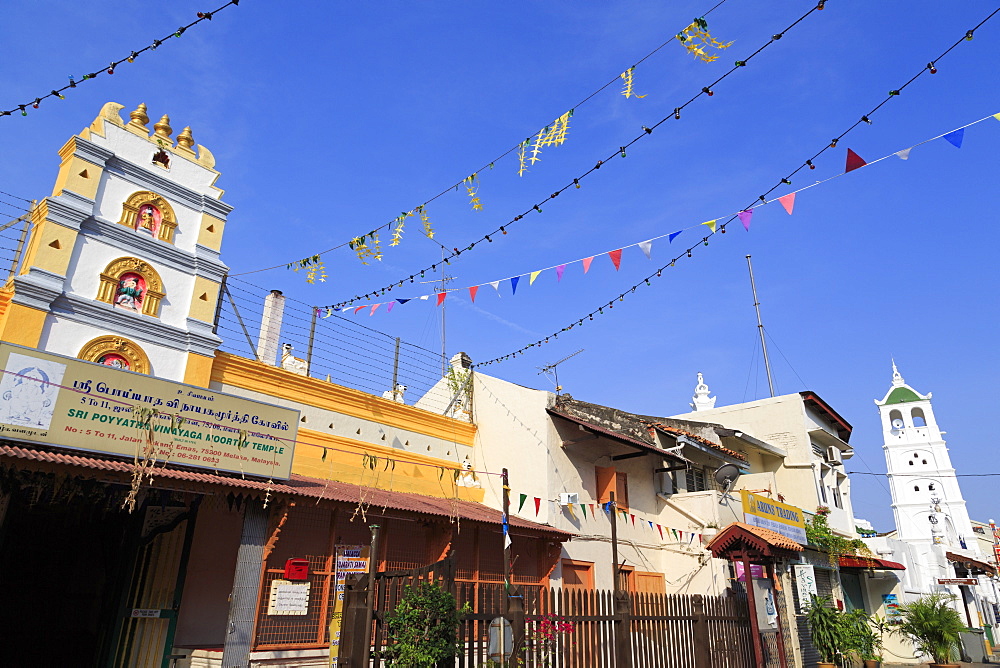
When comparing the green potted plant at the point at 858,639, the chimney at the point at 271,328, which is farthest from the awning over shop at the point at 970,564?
the chimney at the point at 271,328

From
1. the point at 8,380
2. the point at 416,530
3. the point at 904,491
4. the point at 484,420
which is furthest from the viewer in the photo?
the point at 904,491

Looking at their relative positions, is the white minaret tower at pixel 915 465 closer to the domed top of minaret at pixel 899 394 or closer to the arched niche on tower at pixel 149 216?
the domed top of minaret at pixel 899 394

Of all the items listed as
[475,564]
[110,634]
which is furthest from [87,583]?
[475,564]

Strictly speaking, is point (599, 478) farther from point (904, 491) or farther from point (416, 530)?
point (904, 491)

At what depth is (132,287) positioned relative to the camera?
1208cm

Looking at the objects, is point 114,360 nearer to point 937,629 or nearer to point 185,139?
point 185,139

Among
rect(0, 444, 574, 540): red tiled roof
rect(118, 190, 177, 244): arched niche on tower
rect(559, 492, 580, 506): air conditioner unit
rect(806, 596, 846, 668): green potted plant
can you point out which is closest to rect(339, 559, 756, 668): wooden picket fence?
rect(0, 444, 574, 540): red tiled roof

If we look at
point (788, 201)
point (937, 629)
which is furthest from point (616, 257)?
point (937, 629)

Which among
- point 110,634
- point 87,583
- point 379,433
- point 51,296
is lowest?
point 110,634

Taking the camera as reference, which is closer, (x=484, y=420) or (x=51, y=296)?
(x=51, y=296)

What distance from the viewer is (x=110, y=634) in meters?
10.6

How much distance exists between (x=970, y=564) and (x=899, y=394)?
28531 mm

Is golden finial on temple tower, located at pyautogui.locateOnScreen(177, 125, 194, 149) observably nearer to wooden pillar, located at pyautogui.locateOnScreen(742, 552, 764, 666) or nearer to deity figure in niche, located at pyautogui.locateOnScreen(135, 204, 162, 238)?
deity figure in niche, located at pyautogui.locateOnScreen(135, 204, 162, 238)

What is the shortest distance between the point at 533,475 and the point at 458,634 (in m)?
9.56
